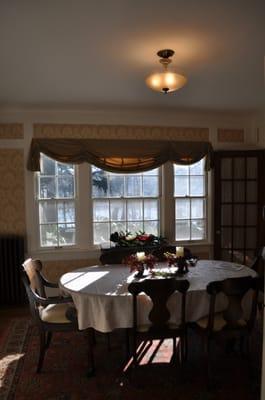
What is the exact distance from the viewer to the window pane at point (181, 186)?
4.92 meters

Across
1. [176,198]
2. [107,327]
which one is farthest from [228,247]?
[107,327]

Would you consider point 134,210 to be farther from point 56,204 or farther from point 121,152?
point 56,204

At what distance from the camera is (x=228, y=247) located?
4895 mm

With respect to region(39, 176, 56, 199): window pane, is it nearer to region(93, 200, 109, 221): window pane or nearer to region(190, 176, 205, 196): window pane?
region(93, 200, 109, 221): window pane

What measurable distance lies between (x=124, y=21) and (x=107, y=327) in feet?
7.48

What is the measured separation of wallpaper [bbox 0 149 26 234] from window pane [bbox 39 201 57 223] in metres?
0.25

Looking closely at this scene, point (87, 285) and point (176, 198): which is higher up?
point (176, 198)

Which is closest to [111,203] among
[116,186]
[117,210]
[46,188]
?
[117,210]

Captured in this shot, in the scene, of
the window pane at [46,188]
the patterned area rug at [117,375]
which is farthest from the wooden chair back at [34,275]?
the window pane at [46,188]

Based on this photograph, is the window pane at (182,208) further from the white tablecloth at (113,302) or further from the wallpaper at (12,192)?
the wallpaper at (12,192)

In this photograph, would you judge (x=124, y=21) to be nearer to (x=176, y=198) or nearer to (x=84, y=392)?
(x=84, y=392)

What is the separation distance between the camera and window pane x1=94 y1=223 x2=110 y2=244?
4708 millimetres

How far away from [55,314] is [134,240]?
1.74 metres

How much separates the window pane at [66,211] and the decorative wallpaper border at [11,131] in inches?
42.7
